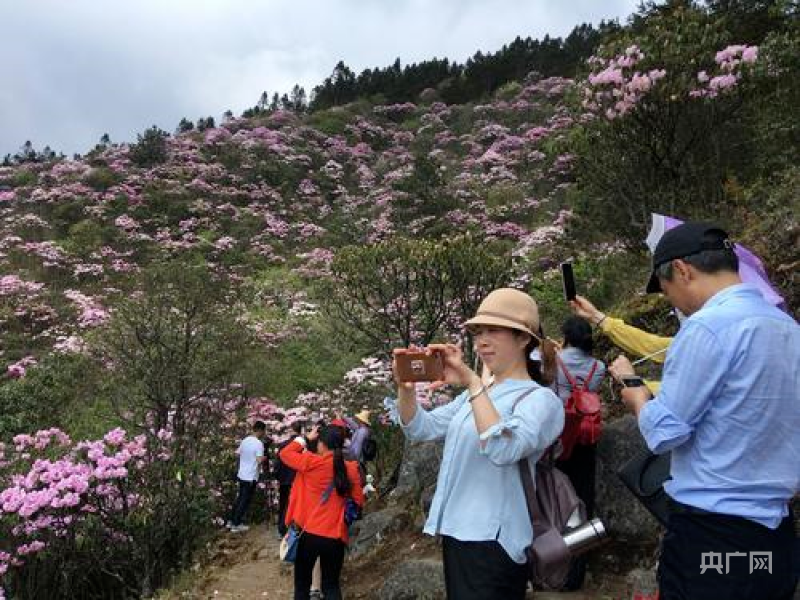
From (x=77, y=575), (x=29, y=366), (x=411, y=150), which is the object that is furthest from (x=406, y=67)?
(x=77, y=575)

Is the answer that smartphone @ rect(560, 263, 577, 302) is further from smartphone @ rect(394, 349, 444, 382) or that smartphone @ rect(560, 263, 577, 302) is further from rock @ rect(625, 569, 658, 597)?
rock @ rect(625, 569, 658, 597)

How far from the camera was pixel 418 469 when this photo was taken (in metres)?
6.20

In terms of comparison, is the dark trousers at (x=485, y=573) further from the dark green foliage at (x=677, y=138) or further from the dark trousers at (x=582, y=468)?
the dark green foliage at (x=677, y=138)

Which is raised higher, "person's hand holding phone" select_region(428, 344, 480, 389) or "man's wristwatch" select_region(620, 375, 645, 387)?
"person's hand holding phone" select_region(428, 344, 480, 389)

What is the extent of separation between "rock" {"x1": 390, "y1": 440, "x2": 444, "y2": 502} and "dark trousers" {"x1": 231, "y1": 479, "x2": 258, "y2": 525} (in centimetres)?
181

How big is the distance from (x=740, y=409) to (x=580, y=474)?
85.1 inches

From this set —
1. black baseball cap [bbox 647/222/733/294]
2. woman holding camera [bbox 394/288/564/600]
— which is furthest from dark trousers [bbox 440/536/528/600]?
black baseball cap [bbox 647/222/733/294]

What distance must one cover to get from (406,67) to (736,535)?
5026 cm

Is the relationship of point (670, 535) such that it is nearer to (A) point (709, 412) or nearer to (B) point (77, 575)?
(A) point (709, 412)

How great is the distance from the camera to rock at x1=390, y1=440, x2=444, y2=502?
233 inches

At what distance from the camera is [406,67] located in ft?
160

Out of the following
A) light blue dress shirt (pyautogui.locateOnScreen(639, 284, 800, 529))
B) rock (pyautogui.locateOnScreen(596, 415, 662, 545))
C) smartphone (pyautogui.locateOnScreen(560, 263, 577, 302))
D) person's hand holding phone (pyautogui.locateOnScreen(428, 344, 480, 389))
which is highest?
smartphone (pyautogui.locateOnScreen(560, 263, 577, 302))

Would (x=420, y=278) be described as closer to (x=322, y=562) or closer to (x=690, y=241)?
(x=322, y=562)

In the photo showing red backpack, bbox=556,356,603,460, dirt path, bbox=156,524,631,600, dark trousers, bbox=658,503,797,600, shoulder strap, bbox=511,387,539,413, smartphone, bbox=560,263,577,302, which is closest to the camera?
dark trousers, bbox=658,503,797,600
